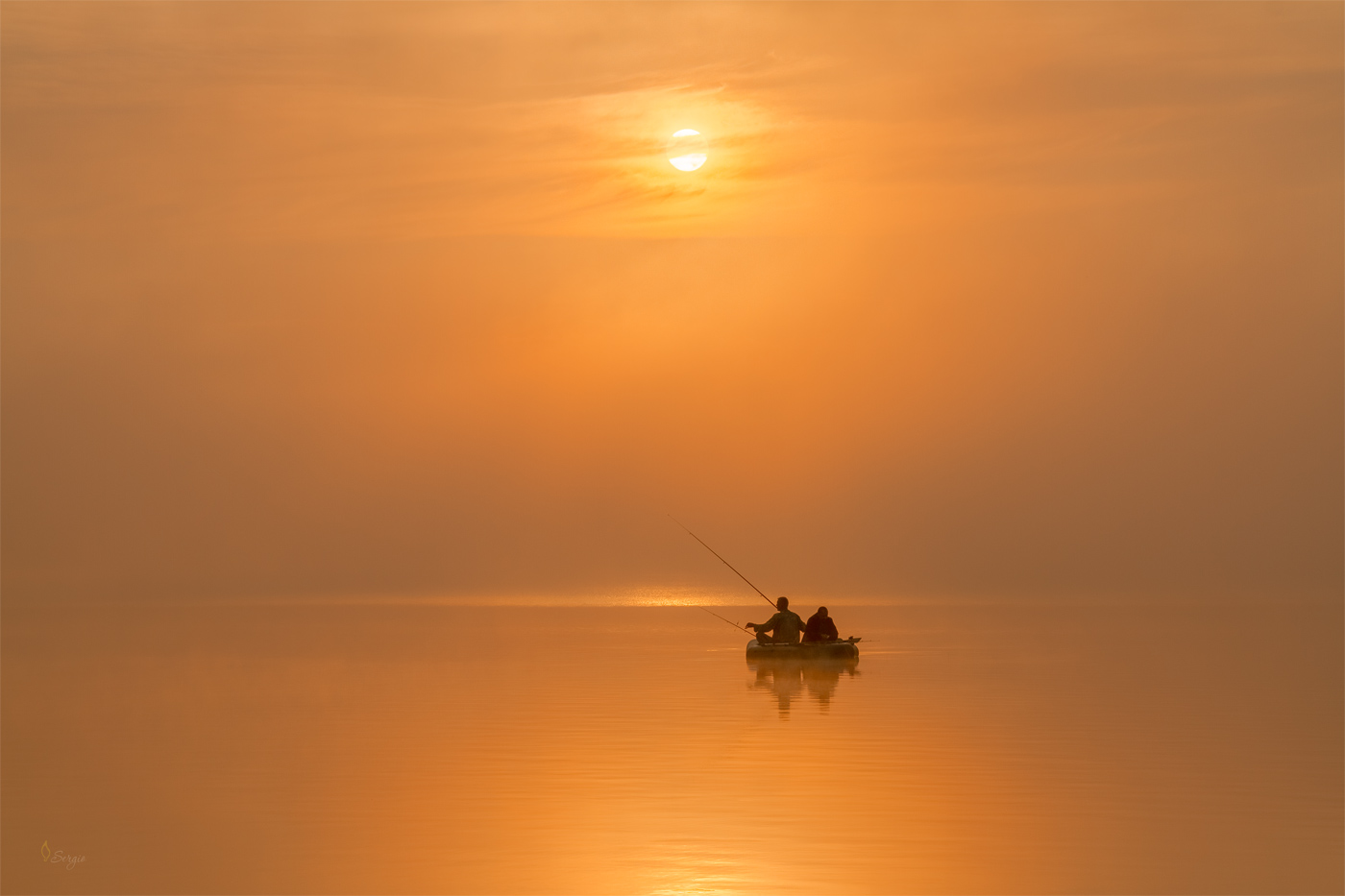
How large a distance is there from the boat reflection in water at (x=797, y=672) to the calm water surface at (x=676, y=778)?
0.62 feet

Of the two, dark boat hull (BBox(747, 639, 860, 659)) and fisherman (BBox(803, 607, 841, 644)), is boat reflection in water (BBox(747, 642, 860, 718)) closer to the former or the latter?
dark boat hull (BBox(747, 639, 860, 659))

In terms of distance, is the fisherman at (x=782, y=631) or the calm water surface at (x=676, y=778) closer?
the calm water surface at (x=676, y=778)

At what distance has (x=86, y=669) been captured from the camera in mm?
27969

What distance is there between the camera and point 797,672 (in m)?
26.5

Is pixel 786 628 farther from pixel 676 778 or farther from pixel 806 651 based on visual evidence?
pixel 676 778

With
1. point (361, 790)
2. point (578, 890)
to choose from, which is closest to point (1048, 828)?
point (578, 890)

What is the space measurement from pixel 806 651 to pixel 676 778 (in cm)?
1379

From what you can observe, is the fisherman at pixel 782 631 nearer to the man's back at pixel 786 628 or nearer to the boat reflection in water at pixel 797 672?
the man's back at pixel 786 628

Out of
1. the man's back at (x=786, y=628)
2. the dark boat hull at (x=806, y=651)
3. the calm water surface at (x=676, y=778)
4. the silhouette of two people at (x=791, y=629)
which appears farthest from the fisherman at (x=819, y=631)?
the calm water surface at (x=676, y=778)

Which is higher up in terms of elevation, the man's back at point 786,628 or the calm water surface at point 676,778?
the man's back at point 786,628

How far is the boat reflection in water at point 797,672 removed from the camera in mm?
22797

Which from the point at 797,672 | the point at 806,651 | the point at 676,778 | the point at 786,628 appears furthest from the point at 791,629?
the point at 676,778

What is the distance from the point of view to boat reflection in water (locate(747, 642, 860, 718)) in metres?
22.8

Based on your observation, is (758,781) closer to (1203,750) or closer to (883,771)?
(883,771)
